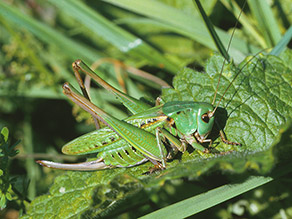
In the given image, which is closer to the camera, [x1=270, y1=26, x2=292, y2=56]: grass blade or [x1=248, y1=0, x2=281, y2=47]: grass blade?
[x1=270, y1=26, x2=292, y2=56]: grass blade

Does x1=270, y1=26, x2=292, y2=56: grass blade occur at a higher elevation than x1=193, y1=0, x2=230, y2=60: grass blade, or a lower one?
higher

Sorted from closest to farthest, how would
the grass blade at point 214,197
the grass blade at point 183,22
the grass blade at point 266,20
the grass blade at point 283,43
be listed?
the grass blade at point 214,197, the grass blade at point 283,43, the grass blade at point 266,20, the grass blade at point 183,22

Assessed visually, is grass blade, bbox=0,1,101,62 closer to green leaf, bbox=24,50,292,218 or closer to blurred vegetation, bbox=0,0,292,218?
blurred vegetation, bbox=0,0,292,218

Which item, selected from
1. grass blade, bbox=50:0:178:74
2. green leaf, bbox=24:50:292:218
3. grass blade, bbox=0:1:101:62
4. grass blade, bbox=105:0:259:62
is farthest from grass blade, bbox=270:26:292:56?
grass blade, bbox=0:1:101:62

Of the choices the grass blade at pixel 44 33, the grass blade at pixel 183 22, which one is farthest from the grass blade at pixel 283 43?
the grass blade at pixel 44 33

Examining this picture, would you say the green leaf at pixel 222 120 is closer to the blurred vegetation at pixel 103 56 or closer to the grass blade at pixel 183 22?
the blurred vegetation at pixel 103 56

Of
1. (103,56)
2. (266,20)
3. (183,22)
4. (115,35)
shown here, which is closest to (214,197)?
(266,20)

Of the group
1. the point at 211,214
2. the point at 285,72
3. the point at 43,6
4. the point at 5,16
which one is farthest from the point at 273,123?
the point at 43,6
